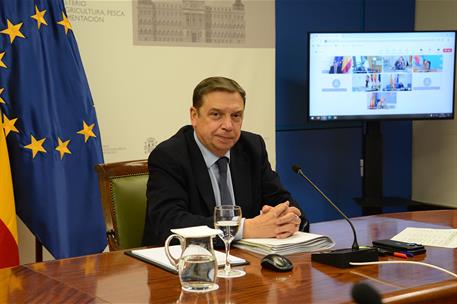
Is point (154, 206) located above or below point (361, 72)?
below

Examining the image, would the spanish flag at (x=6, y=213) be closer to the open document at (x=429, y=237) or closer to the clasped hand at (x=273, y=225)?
the clasped hand at (x=273, y=225)

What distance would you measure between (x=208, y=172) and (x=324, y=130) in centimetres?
235

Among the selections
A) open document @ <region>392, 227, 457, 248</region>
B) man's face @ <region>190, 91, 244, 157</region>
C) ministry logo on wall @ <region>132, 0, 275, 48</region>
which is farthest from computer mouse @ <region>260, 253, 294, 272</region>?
ministry logo on wall @ <region>132, 0, 275, 48</region>

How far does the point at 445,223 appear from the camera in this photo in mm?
2465

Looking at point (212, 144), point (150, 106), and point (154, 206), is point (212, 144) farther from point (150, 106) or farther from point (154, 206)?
point (150, 106)

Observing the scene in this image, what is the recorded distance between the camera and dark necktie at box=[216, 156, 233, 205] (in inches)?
94.9

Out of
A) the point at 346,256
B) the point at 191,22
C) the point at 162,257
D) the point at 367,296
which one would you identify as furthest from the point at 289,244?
the point at 191,22

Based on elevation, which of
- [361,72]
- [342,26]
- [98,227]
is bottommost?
[98,227]

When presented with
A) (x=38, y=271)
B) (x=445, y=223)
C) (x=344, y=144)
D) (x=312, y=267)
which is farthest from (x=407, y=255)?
(x=344, y=144)

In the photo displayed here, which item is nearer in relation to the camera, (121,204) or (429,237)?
(429,237)

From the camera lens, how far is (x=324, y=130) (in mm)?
4594

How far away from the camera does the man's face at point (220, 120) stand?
236 centimetres

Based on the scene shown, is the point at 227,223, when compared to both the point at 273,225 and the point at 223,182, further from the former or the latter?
the point at 223,182

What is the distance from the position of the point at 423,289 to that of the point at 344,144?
3.22 metres
